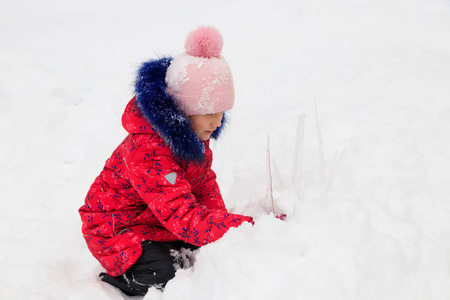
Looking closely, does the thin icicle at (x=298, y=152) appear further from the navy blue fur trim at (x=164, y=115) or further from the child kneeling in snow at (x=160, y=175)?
the navy blue fur trim at (x=164, y=115)

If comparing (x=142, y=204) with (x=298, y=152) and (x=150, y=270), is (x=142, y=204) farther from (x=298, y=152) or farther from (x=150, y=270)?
(x=298, y=152)

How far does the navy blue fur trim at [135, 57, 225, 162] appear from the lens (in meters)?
1.34

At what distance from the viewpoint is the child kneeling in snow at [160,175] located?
4.41ft

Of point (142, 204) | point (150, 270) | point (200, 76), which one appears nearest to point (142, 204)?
point (142, 204)

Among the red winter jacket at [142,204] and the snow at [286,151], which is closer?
the snow at [286,151]

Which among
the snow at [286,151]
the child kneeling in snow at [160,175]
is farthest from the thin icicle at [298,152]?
the child kneeling in snow at [160,175]

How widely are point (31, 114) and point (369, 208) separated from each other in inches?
115

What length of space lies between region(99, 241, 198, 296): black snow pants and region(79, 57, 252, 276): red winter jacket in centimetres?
4

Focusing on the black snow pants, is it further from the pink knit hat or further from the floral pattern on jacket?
the pink knit hat

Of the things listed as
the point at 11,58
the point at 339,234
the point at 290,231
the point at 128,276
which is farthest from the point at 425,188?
the point at 11,58

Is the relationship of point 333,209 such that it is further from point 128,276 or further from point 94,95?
point 94,95

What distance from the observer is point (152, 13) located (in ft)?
21.4

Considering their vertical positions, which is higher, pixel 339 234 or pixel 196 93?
pixel 196 93

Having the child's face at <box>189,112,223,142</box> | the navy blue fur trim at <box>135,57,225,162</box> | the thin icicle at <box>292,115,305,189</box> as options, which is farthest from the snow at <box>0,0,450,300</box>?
the child's face at <box>189,112,223,142</box>
